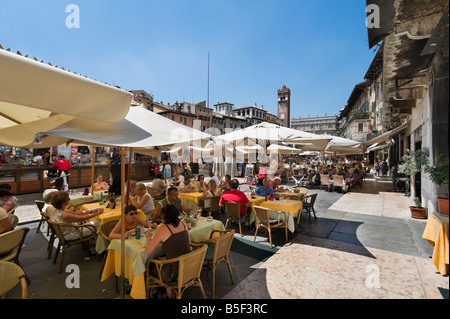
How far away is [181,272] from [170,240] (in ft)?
Answer: 1.42

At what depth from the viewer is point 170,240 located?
2914 millimetres

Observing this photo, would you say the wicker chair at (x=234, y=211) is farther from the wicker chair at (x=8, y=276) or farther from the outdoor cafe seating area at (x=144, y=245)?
the wicker chair at (x=8, y=276)

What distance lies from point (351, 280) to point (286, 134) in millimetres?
4141

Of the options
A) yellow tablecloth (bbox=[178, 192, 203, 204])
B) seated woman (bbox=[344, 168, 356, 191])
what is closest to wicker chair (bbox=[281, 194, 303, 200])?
yellow tablecloth (bbox=[178, 192, 203, 204])

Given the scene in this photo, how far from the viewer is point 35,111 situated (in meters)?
3.02

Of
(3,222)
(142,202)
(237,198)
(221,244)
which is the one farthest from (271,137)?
(3,222)

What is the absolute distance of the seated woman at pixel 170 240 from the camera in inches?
113

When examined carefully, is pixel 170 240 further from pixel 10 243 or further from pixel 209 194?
pixel 209 194

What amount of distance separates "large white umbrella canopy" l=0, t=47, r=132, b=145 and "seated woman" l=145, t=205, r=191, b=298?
5.11ft

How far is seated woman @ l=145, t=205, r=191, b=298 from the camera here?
2.88m

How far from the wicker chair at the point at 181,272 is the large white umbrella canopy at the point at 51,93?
186 cm
